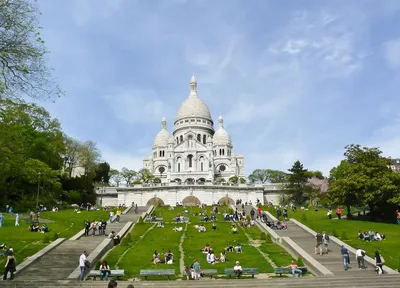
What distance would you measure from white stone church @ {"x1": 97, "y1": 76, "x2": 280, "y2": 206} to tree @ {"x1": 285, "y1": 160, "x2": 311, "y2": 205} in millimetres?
6478

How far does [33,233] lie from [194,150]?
6688 centimetres

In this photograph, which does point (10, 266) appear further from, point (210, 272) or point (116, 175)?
point (116, 175)

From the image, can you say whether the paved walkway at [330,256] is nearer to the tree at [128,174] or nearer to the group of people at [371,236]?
the group of people at [371,236]

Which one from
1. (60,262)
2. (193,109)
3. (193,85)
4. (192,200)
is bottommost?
(60,262)

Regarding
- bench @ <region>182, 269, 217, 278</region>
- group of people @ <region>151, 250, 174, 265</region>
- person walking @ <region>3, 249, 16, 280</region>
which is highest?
group of people @ <region>151, 250, 174, 265</region>

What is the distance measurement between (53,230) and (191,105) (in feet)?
269

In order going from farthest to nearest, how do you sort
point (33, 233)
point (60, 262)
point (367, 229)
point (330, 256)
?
point (367, 229)
point (33, 233)
point (330, 256)
point (60, 262)

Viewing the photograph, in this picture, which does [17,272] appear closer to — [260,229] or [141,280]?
[141,280]

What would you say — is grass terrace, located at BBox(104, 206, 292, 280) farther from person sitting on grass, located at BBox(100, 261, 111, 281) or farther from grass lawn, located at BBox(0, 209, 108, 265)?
grass lawn, located at BBox(0, 209, 108, 265)

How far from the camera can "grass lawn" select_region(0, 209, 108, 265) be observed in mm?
24938

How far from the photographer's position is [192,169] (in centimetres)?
9544

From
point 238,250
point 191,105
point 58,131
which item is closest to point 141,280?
point 238,250

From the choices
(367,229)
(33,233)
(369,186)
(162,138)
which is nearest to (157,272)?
(33,233)

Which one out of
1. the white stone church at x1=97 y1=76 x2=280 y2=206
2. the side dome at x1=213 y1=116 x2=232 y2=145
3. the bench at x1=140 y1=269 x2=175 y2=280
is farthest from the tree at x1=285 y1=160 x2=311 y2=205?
the bench at x1=140 y1=269 x2=175 y2=280
